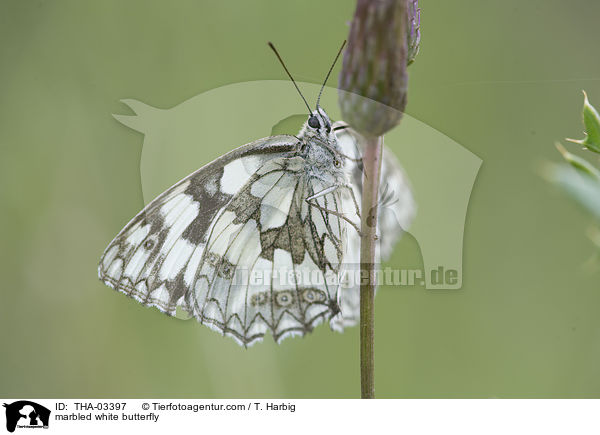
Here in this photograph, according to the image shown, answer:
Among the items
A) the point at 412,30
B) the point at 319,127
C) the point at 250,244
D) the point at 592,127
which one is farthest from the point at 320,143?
the point at 592,127

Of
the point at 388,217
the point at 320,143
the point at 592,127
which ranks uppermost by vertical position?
the point at 320,143

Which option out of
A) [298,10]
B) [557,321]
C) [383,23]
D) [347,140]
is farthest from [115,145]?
[557,321]

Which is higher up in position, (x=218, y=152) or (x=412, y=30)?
(x=218, y=152)

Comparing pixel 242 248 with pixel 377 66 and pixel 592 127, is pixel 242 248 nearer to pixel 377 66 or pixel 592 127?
pixel 377 66

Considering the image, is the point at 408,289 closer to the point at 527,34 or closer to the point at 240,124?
the point at 240,124

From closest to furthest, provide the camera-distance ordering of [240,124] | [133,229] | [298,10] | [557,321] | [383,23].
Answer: [383,23], [133,229], [557,321], [240,124], [298,10]

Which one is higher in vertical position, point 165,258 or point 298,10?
point 298,10

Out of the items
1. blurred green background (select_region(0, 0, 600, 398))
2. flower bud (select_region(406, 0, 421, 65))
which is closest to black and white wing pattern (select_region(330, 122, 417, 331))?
blurred green background (select_region(0, 0, 600, 398))

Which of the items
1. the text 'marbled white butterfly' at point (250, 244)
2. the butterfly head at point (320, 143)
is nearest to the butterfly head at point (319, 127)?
the butterfly head at point (320, 143)
